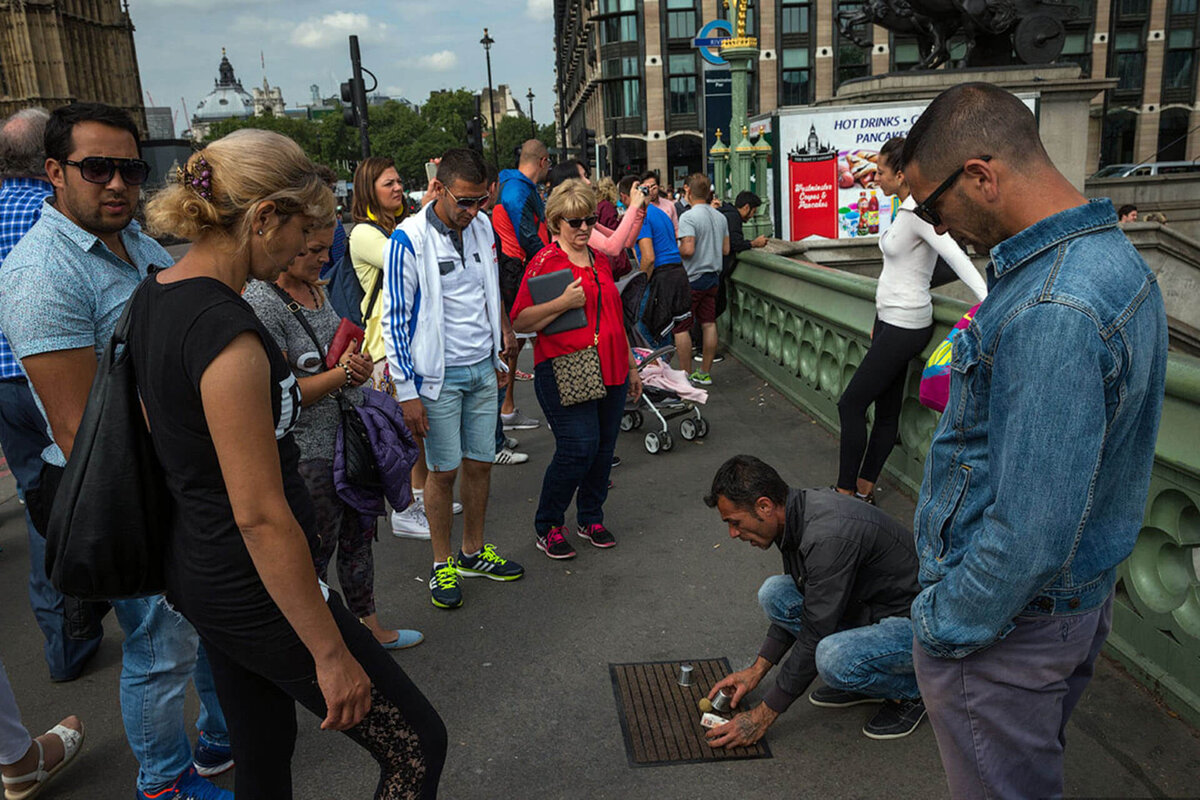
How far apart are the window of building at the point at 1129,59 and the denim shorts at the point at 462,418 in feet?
213

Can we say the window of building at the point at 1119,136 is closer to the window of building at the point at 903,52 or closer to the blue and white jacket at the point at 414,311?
the window of building at the point at 903,52

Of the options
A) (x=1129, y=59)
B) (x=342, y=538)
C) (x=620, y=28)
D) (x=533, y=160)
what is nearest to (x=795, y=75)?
(x=620, y=28)

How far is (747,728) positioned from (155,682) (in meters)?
1.99

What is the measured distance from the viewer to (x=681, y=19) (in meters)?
60.4

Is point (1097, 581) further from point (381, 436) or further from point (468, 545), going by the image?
point (468, 545)

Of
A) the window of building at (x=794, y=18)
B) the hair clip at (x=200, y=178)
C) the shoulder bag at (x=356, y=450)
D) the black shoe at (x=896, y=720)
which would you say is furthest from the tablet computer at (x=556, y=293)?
the window of building at (x=794, y=18)

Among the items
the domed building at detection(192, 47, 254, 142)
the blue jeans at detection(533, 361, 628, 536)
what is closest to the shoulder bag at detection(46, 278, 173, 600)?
the blue jeans at detection(533, 361, 628, 536)

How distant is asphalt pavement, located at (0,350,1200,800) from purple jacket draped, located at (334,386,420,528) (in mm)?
815

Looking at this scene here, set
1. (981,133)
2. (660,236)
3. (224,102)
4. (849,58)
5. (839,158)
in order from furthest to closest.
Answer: (224,102)
(849,58)
(839,158)
(660,236)
(981,133)

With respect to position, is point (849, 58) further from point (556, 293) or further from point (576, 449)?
point (576, 449)

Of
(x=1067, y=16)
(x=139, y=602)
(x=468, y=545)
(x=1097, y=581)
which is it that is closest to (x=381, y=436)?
(x=139, y=602)

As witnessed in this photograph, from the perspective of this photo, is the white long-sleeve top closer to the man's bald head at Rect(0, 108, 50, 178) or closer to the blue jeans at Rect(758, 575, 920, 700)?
the blue jeans at Rect(758, 575, 920, 700)

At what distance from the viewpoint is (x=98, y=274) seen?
2.77 metres

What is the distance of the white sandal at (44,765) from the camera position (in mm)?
3104
